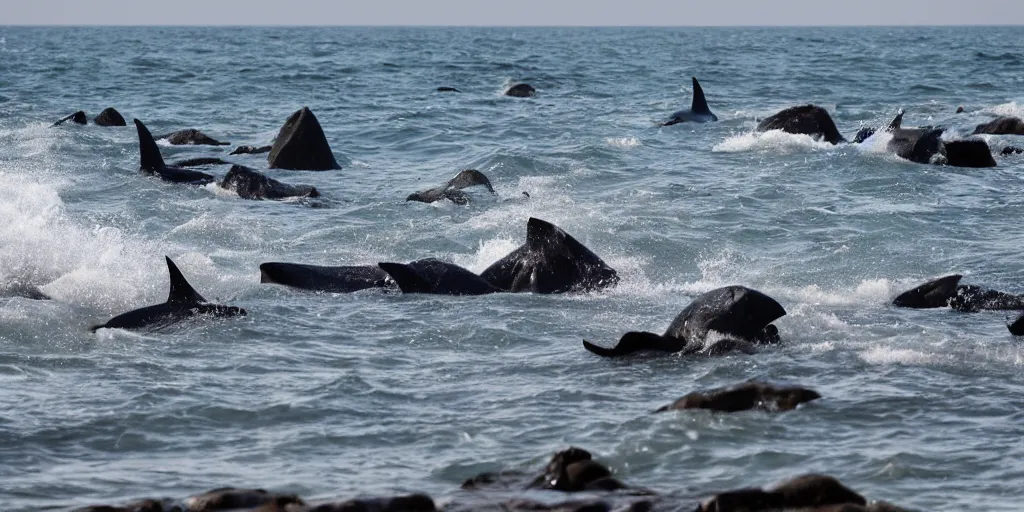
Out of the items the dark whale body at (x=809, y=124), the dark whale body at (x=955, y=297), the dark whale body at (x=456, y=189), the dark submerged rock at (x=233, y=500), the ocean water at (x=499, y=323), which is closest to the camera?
the dark submerged rock at (x=233, y=500)

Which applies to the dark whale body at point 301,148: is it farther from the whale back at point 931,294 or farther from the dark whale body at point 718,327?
the dark whale body at point 718,327

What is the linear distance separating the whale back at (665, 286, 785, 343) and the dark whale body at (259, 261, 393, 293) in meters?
3.42

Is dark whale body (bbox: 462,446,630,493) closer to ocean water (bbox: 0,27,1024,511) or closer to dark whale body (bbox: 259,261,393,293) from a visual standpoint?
ocean water (bbox: 0,27,1024,511)

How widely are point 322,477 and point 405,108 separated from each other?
24.8 meters

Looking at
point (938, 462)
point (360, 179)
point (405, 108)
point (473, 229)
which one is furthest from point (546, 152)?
point (938, 462)

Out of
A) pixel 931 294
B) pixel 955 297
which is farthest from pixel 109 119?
pixel 955 297

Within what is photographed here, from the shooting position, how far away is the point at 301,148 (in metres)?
21.0

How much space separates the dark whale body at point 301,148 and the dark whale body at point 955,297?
36.9 ft

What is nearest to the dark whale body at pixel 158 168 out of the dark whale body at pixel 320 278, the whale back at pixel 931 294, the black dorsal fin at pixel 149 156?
the black dorsal fin at pixel 149 156

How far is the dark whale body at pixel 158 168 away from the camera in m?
19.3

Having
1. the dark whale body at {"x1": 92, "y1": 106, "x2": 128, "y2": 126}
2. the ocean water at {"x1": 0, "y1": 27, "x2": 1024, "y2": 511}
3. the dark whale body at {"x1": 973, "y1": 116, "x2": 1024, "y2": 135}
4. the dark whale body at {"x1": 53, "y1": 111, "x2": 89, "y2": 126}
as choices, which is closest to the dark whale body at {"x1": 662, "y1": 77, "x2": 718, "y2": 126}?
the ocean water at {"x1": 0, "y1": 27, "x2": 1024, "y2": 511}

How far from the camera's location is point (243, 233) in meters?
15.6

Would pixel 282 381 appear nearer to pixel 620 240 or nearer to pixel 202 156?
pixel 620 240

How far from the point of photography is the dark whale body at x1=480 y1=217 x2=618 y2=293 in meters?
12.3
